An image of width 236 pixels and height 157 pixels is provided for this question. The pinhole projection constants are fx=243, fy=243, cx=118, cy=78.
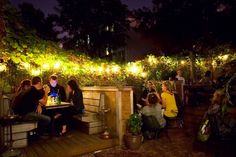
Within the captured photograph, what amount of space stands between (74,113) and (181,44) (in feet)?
40.4

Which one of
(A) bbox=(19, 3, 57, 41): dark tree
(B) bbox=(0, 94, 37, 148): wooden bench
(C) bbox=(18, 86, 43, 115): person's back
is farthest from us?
(A) bbox=(19, 3, 57, 41): dark tree

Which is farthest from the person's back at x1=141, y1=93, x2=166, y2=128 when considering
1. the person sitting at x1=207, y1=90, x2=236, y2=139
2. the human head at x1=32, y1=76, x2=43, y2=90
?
the human head at x1=32, y1=76, x2=43, y2=90

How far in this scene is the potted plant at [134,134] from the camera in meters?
6.09

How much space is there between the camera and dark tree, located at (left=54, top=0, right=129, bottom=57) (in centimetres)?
2541

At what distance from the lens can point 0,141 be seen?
554 cm

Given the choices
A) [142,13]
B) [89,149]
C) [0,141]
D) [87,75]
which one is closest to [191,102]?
[87,75]

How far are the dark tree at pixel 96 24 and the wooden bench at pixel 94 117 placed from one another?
60.9 ft

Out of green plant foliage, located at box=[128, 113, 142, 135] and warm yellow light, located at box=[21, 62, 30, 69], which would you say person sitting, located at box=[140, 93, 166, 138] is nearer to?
green plant foliage, located at box=[128, 113, 142, 135]

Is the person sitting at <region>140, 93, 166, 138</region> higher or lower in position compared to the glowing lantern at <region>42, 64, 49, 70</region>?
lower

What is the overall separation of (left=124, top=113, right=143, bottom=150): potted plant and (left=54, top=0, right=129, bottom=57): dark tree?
20010 millimetres

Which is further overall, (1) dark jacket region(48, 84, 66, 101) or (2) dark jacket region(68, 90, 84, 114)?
(1) dark jacket region(48, 84, 66, 101)

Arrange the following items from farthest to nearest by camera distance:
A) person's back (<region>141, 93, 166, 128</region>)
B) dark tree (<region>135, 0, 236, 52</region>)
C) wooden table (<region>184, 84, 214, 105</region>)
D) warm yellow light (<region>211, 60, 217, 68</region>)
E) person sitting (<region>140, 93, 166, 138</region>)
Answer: dark tree (<region>135, 0, 236, 52</region>) → warm yellow light (<region>211, 60, 217, 68</region>) → wooden table (<region>184, 84, 214, 105</region>) → person's back (<region>141, 93, 166, 128</region>) → person sitting (<region>140, 93, 166, 138</region>)

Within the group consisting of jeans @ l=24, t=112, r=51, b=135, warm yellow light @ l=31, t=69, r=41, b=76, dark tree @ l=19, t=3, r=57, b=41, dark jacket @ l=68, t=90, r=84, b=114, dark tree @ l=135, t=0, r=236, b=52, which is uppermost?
dark tree @ l=19, t=3, r=57, b=41

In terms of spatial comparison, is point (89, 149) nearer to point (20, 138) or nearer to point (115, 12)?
point (20, 138)
